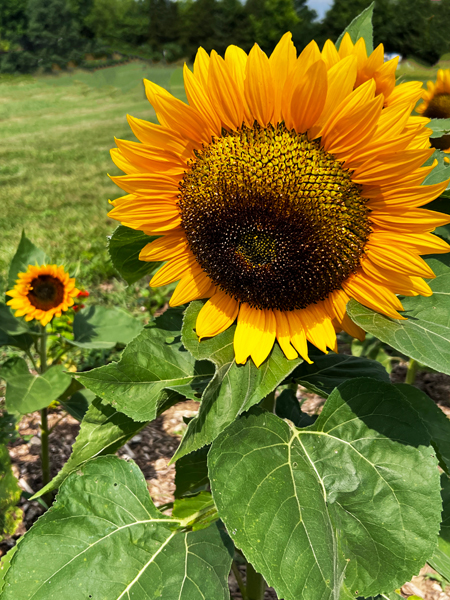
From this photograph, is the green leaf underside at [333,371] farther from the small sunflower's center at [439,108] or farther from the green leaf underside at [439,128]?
the small sunflower's center at [439,108]

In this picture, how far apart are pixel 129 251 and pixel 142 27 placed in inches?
1492

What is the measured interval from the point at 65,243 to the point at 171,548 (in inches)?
175

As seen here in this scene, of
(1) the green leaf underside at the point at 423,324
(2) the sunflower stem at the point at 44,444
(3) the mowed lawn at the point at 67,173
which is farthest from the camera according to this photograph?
(3) the mowed lawn at the point at 67,173

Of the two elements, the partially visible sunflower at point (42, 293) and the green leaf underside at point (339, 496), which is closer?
the green leaf underside at point (339, 496)

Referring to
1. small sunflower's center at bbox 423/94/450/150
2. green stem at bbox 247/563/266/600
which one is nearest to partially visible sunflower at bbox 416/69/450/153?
small sunflower's center at bbox 423/94/450/150

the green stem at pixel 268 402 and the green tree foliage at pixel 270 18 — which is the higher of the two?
the green stem at pixel 268 402

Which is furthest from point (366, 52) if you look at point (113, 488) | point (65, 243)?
point (65, 243)

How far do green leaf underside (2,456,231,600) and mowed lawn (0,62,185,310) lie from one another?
3.24ft

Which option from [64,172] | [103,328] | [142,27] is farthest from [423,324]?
[142,27]

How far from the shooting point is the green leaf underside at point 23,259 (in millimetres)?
2328

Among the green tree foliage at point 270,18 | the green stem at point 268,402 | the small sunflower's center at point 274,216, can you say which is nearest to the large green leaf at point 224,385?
the small sunflower's center at point 274,216

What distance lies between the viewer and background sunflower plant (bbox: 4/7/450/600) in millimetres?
934

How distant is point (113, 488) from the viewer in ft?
3.93

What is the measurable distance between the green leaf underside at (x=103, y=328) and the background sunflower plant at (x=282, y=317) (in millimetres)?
1155
